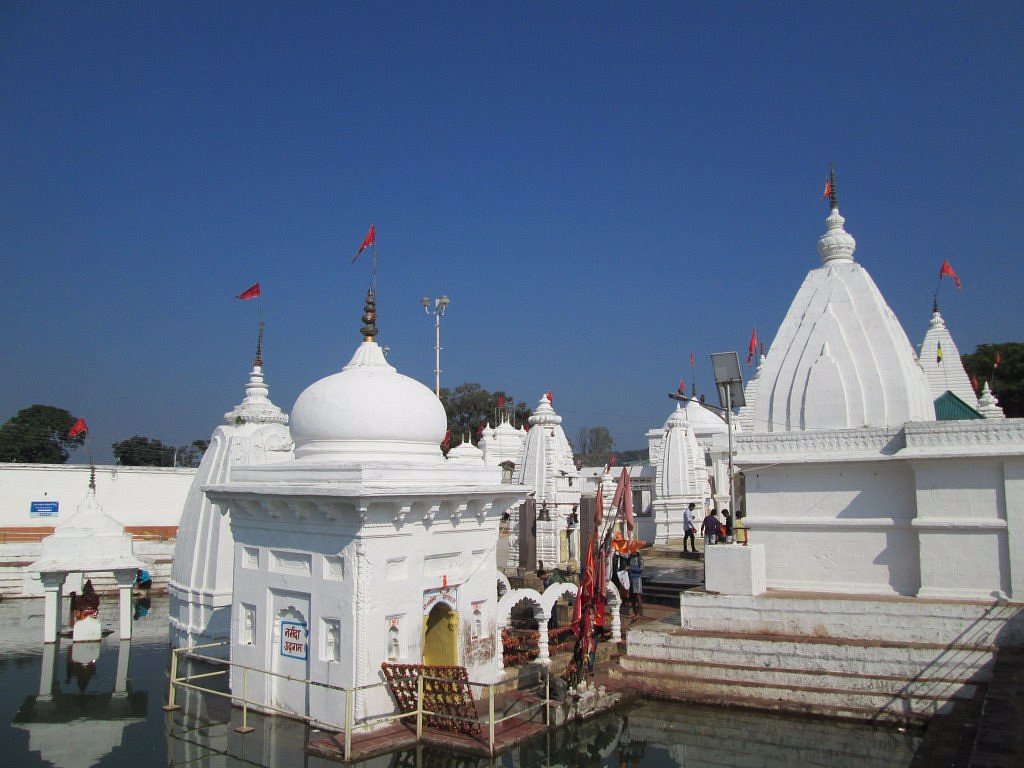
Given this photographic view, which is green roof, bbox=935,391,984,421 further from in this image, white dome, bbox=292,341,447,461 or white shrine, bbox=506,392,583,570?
white dome, bbox=292,341,447,461

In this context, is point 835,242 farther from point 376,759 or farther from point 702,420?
point 702,420

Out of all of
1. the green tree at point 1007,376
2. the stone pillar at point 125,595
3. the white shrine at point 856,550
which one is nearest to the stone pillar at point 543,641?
the white shrine at point 856,550

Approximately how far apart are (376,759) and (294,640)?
2.09 metres

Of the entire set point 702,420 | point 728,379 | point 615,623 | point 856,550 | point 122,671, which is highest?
point 702,420

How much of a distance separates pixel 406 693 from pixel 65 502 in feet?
104

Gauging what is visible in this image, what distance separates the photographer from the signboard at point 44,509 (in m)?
33.9

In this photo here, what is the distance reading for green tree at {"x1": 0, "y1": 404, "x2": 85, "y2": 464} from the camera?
51500 millimetres

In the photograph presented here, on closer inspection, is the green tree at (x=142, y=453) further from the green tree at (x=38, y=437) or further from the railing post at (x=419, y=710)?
the railing post at (x=419, y=710)

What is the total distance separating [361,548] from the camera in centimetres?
928

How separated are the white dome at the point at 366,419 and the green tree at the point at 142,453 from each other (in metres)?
52.0

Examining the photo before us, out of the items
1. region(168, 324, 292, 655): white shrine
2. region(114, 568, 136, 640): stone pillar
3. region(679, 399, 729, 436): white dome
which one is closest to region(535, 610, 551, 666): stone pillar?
region(168, 324, 292, 655): white shrine

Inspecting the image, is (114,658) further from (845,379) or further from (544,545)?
(845,379)

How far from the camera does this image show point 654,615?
47.9ft

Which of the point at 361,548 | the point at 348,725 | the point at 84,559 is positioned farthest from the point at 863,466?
the point at 84,559
